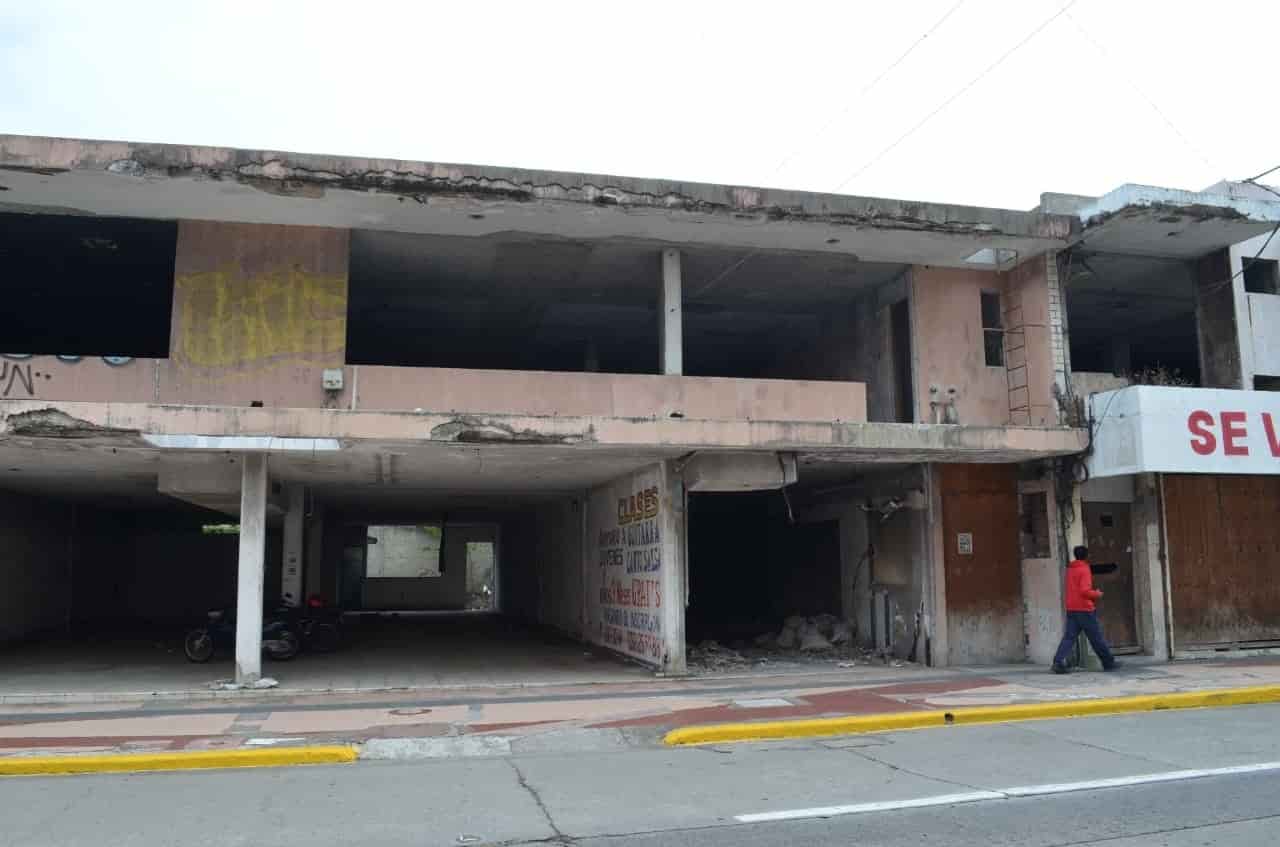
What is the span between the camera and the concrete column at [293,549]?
1848cm

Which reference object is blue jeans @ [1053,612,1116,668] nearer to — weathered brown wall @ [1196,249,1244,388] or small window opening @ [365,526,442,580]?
weathered brown wall @ [1196,249,1244,388]

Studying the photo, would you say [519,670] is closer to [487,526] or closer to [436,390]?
[436,390]

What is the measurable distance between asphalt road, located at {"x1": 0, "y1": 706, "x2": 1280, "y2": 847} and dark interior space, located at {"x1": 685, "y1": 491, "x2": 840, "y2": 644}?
1056 centimetres

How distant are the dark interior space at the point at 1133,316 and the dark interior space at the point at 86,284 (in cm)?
1482

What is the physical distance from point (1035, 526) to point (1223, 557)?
3.53 metres

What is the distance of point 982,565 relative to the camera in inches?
639

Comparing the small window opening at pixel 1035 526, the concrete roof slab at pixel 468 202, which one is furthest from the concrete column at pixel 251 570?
the small window opening at pixel 1035 526

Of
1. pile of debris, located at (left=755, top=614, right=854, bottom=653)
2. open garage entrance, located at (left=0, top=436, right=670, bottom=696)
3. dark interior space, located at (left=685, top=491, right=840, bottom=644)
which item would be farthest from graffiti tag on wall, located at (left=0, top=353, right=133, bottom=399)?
pile of debris, located at (left=755, top=614, right=854, bottom=653)

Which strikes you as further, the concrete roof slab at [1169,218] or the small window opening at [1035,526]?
the small window opening at [1035,526]

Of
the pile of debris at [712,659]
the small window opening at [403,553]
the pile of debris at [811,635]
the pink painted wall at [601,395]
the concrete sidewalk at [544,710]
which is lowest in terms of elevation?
the concrete sidewalk at [544,710]

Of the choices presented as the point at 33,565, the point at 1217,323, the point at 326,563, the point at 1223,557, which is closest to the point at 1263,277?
the point at 1217,323

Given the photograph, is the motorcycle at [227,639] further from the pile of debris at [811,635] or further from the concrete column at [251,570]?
the pile of debris at [811,635]

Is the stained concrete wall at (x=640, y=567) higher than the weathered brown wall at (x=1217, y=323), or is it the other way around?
the weathered brown wall at (x=1217, y=323)

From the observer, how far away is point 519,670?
1559 centimetres
